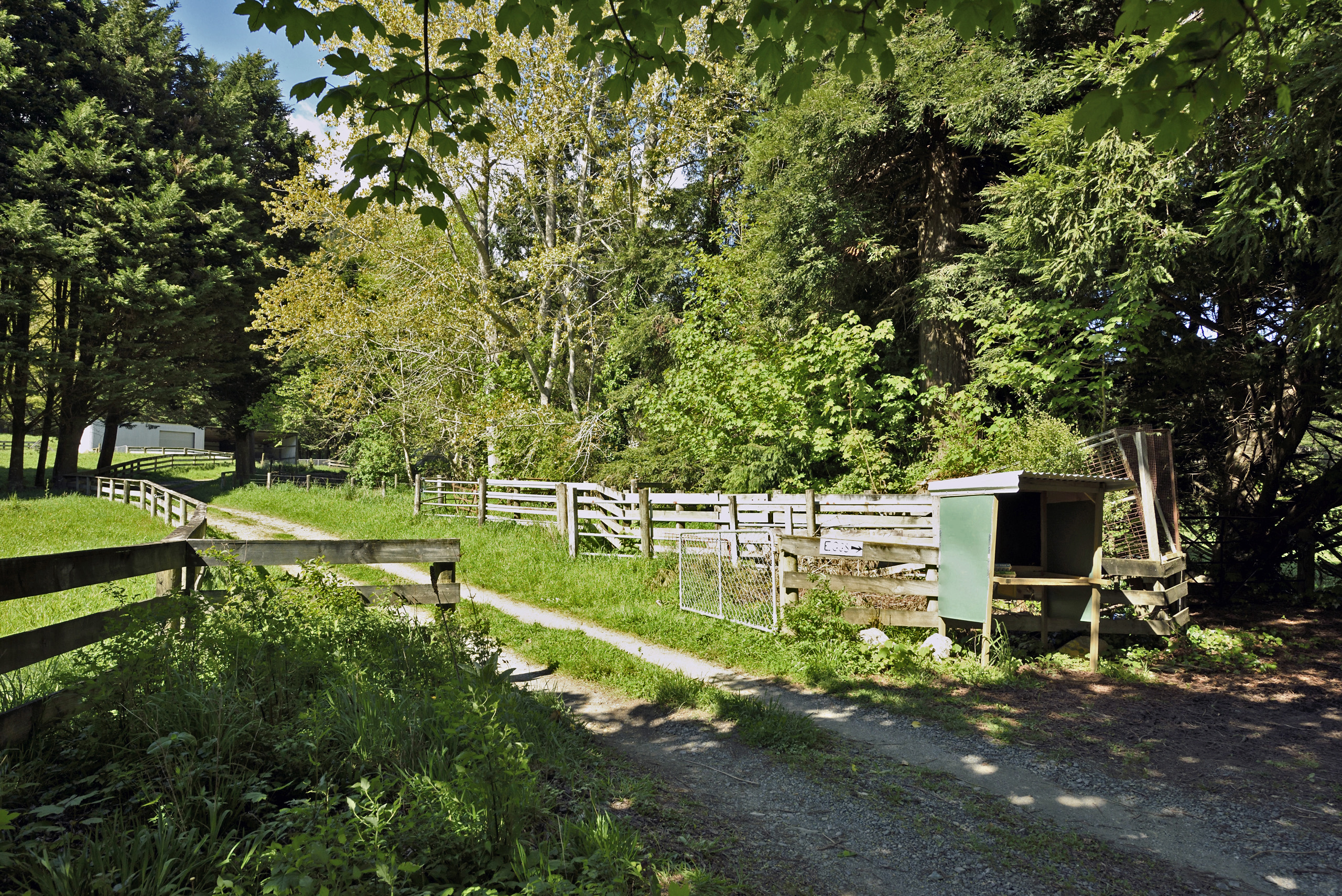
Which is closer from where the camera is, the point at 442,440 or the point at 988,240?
the point at 988,240

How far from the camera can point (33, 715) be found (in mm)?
3475

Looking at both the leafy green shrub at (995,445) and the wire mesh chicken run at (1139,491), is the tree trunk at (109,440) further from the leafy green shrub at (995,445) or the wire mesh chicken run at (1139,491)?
the wire mesh chicken run at (1139,491)

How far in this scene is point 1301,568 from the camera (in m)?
12.2

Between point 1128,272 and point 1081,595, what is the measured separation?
4620 mm

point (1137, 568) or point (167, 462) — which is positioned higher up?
point (167, 462)

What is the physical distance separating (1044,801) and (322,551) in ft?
19.0

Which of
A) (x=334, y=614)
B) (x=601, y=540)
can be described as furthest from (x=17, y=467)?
(x=334, y=614)

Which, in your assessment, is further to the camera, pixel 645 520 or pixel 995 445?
pixel 645 520

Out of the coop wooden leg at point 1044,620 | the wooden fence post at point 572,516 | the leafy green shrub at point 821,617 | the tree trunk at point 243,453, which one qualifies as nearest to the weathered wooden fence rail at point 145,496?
the tree trunk at point 243,453

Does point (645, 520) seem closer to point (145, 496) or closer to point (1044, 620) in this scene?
point (1044, 620)

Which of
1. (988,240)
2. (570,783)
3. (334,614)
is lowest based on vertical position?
(570,783)

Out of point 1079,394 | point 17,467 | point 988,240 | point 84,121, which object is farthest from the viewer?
point 17,467

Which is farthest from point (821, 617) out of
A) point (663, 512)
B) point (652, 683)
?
point (663, 512)

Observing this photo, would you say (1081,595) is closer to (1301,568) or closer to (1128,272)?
(1128,272)
